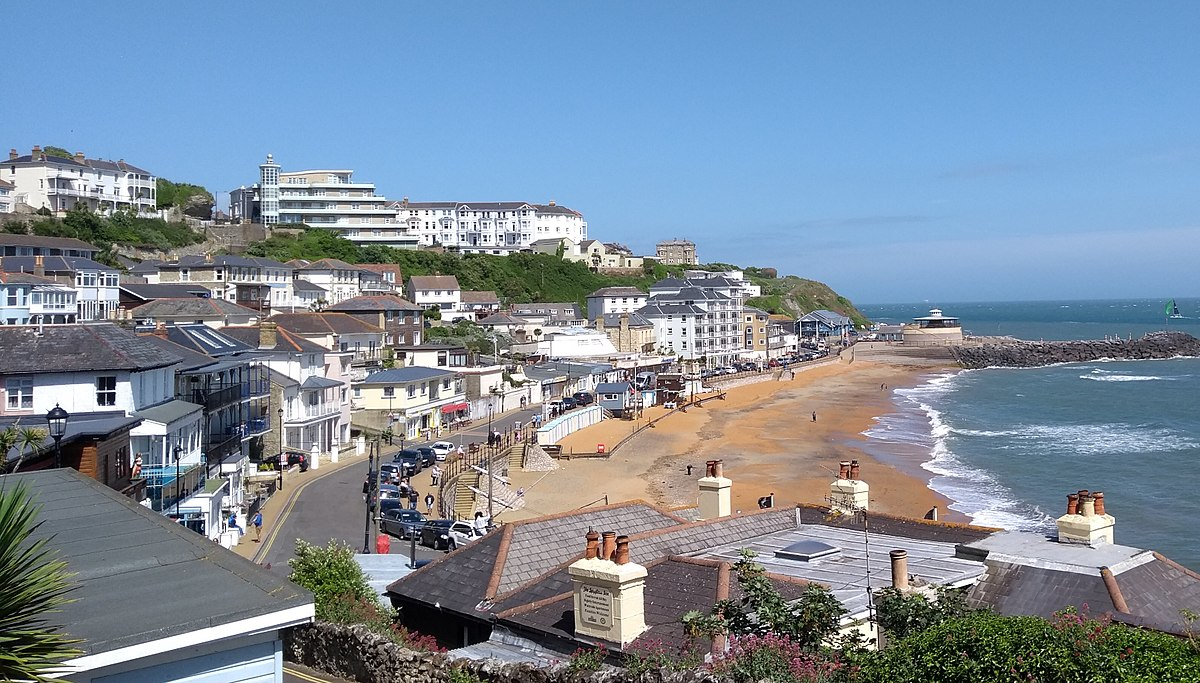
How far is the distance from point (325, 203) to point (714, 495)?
350 ft

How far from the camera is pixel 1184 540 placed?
110 feet

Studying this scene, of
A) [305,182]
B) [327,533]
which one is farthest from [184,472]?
[305,182]

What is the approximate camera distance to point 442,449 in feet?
156

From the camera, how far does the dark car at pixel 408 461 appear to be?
139 feet

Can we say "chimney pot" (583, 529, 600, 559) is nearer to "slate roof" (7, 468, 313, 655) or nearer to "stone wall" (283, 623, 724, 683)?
"stone wall" (283, 623, 724, 683)

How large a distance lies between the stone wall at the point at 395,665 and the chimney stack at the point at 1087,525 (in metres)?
8.16

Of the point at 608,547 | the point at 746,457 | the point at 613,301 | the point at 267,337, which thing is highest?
the point at 613,301

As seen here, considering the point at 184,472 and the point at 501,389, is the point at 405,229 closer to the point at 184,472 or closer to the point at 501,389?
the point at 501,389

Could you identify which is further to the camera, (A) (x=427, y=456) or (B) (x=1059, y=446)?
(B) (x=1059, y=446)

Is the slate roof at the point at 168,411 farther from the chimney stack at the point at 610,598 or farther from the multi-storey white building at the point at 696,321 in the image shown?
the multi-storey white building at the point at 696,321

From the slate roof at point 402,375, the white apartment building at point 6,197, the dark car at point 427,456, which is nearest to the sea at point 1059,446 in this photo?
the dark car at point 427,456

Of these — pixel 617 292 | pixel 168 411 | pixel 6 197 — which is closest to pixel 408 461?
pixel 168 411

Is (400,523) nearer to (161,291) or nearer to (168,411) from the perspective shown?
(168,411)

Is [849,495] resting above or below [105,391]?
below
